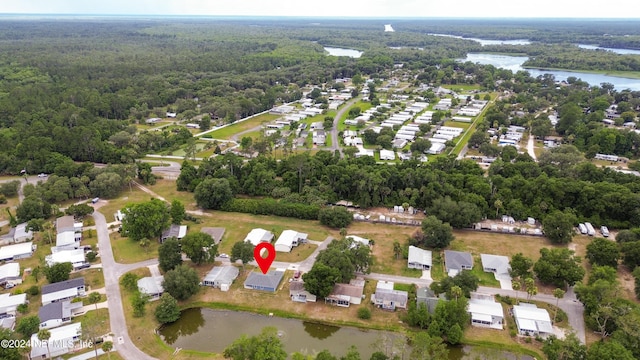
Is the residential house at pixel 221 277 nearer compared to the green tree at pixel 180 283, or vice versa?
the green tree at pixel 180 283

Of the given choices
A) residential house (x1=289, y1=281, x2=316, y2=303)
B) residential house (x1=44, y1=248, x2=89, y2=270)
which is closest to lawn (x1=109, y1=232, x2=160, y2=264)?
residential house (x1=44, y1=248, x2=89, y2=270)

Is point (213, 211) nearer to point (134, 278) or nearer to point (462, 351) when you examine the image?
point (134, 278)

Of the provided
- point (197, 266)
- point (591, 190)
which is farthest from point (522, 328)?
point (197, 266)

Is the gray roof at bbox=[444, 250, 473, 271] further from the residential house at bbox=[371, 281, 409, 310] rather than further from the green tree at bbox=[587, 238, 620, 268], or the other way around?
the green tree at bbox=[587, 238, 620, 268]

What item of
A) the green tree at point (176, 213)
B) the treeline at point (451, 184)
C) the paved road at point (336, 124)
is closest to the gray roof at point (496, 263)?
the treeline at point (451, 184)

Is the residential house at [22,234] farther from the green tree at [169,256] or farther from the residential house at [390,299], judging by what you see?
the residential house at [390,299]

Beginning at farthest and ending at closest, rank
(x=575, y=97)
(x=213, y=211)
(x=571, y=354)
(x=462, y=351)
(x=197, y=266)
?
(x=575, y=97)
(x=213, y=211)
(x=197, y=266)
(x=462, y=351)
(x=571, y=354)
